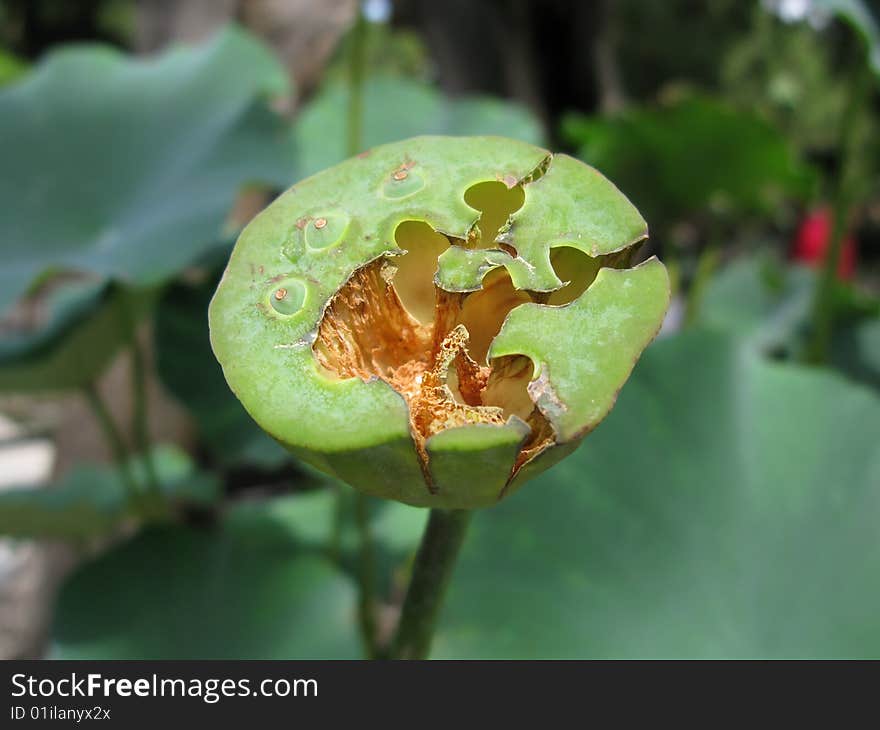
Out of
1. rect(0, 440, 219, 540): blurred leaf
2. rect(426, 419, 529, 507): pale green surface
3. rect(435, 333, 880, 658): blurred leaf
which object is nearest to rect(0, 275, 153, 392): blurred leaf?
rect(0, 440, 219, 540): blurred leaf

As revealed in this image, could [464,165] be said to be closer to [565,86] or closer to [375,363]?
[375,363]

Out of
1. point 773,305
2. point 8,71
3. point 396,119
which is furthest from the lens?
point 773,305

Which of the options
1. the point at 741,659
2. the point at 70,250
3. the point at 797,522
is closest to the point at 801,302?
the point at 797,522

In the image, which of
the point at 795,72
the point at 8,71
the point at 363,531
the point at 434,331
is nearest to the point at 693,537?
the point at 363,531

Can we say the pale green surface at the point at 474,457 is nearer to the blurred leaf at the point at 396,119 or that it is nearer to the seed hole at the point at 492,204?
the seed hole at the point at 492,204

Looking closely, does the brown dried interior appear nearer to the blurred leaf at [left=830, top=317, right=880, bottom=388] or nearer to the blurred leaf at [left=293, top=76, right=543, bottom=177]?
the blurred leaf at [left=293, top=76, right=543, bottom=177]

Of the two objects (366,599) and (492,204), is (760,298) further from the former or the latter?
(492,204)
